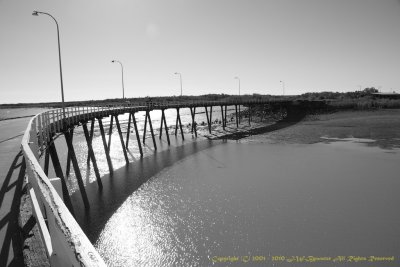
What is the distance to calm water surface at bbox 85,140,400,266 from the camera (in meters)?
10.4

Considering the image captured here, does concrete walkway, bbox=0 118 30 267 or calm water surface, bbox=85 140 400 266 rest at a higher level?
concrete walkway, bbox=0 118 30 267

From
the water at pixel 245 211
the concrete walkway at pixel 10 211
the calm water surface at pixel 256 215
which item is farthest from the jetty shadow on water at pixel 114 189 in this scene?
the concrete walkway at pixel 10 211

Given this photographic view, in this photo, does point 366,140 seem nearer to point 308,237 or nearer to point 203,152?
point 203,152

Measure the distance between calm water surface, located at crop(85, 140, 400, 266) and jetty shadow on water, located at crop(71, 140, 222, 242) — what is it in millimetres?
270

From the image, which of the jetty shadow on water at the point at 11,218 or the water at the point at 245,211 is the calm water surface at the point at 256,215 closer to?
the water at the point at 245,211

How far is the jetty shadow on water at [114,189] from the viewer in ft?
43.5

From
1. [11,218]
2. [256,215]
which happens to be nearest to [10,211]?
[11,218]

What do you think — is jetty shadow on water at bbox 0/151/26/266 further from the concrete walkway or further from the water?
the water

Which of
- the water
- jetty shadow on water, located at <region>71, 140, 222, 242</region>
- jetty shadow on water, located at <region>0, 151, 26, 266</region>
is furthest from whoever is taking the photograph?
jetty shadow on water, located at <region>71, 140, 222, 242</region>

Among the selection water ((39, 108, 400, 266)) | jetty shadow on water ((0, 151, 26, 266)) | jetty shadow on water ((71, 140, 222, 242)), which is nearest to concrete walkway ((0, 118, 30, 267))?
jetty shadow on water ((0, 151, 26, 266))

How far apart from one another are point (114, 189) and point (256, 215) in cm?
884

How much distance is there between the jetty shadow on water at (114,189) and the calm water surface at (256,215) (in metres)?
0.27

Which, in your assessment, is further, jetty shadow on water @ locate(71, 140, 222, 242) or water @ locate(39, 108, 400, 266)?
jetty shadow on water @ locate(71, 140, 222, 242)

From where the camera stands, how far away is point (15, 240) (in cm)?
Result: 404
